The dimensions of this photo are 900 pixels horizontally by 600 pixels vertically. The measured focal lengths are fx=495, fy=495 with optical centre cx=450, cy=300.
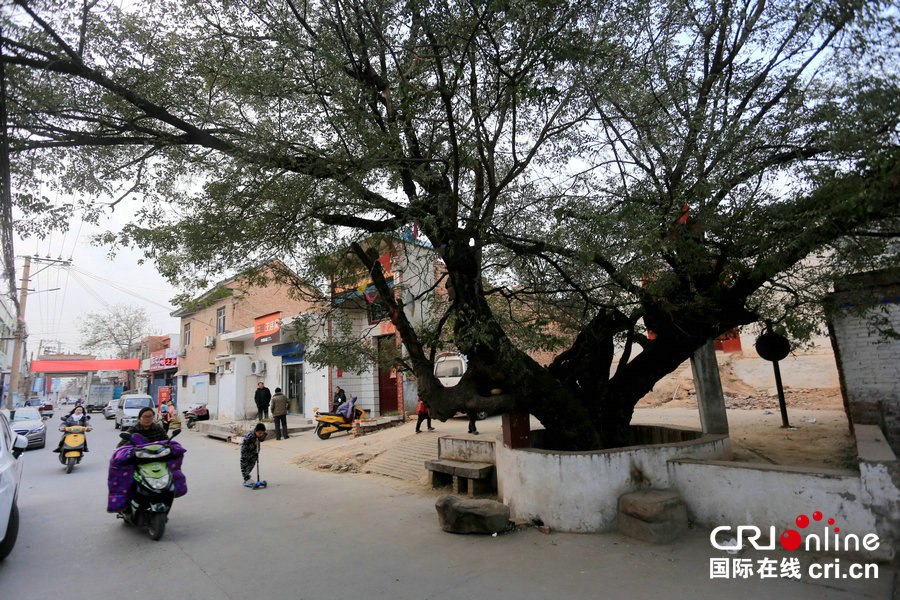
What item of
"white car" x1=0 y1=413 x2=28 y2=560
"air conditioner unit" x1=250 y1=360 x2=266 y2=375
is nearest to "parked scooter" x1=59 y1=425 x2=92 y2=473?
"white car" x1=0 y1=413 x2=28 y2=560

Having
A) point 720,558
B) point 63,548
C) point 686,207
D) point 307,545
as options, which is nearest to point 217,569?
point 307,545

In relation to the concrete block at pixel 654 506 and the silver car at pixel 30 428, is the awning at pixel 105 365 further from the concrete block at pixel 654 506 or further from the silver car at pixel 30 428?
the concrete block at pixel 654 506

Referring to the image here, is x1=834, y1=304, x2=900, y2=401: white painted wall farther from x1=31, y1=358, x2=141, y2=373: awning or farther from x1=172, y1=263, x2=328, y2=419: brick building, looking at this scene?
x1=31, y1=358, x2=141, y2=373: awning

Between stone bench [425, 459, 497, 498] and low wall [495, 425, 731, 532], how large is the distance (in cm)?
155

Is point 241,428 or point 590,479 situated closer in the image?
point 590,479

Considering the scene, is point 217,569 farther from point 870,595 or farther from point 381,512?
point 870,595

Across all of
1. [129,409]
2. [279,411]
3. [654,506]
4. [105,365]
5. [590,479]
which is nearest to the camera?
[654,506]

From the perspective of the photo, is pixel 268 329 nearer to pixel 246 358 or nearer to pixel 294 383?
pixel 294 383

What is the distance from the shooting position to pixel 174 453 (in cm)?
620

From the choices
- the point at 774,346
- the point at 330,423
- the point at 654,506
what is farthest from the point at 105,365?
the point at 654,506

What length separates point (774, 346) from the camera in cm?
860

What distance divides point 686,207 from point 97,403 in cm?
4961

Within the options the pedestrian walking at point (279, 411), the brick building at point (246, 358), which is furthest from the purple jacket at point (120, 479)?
the brick building at point (246, 358)
